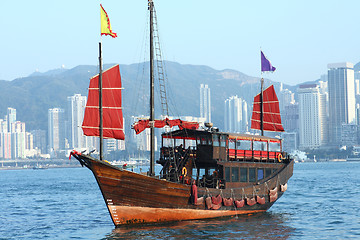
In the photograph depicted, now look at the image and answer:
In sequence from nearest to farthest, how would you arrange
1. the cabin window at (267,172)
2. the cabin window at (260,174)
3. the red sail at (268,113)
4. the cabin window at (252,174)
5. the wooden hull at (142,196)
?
the wooden hull at (142,196) → the cabin window at (252,174) → the cabin window at (260,174) → the cabin window at (267,172) → the red sail at (268,113)

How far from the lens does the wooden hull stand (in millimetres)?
27906

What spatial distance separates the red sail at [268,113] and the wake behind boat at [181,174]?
4.88 meters

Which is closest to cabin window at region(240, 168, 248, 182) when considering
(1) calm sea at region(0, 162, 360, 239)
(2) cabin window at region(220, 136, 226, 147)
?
(2) cabin window at region(220, 136, 226, 147)

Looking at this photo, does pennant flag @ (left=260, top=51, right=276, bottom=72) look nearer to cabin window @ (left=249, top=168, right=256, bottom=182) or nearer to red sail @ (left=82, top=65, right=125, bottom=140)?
cabin window @ (left=249, top=168, right=256, bottom=182)

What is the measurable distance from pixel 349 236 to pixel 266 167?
8.13m

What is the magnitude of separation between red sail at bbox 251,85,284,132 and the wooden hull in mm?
11934

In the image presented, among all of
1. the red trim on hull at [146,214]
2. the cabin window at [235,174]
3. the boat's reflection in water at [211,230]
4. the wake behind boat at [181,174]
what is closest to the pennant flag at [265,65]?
the wake behind boat at [181,174]

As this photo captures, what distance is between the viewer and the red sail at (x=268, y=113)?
137ft

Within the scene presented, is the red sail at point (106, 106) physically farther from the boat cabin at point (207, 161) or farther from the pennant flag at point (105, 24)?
the boat cabin at point (207, 161)

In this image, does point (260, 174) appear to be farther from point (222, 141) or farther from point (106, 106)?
point (106, 106)

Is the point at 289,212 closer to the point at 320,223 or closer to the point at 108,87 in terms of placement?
the point at 320,223

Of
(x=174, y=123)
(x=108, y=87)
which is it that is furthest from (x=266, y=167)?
(x=108, y=87)

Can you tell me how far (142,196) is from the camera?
2861 cm

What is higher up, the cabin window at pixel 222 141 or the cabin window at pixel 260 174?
the cabin window at pixel 222 141
